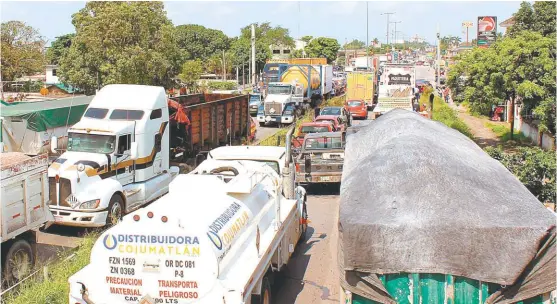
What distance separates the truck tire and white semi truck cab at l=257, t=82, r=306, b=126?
25.8 m

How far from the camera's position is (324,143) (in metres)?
17.1

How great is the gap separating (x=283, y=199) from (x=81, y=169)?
4935 mm

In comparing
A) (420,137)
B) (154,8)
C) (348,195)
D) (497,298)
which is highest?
(154,8)

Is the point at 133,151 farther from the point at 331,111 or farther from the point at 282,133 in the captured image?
the point at 331,111

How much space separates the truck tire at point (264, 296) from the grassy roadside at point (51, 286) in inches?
108

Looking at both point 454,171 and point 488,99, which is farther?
point 488,99

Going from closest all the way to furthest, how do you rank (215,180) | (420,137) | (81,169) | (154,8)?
(215,180) < (420,137) < (81,169) < (154,8)

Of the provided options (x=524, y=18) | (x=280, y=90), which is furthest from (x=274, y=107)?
(x=524, y=18)

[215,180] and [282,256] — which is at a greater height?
[215,180]

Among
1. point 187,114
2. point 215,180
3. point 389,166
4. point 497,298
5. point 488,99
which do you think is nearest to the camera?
point 497,298

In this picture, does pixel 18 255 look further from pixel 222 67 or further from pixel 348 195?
pixel 222 67

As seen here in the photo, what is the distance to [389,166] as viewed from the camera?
757 cm

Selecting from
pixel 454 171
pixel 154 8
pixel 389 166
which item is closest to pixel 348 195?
pixel 389 166

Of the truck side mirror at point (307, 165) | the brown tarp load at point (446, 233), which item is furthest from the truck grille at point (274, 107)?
the brown tarp load at point (446, 233)
